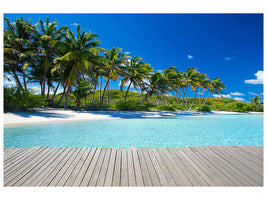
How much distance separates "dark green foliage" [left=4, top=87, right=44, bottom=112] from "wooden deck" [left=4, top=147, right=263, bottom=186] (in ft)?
25.8

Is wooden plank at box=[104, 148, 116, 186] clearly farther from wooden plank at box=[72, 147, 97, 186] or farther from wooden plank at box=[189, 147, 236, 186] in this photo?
wooden plank at box=[189, 147, 236, 186]

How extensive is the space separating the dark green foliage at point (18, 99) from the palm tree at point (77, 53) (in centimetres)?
325

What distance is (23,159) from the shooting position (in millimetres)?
2543

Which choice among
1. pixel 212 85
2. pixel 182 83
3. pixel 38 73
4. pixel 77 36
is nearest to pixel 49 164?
pixel 77 36

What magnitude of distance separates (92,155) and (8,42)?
1580 centimetres

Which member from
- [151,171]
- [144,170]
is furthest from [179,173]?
[144,170]

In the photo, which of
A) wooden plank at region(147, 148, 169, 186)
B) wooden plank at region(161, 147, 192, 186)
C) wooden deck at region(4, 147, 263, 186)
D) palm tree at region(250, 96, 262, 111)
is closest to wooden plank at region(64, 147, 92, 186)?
wooden deck at region(4, 147, 263, 186)

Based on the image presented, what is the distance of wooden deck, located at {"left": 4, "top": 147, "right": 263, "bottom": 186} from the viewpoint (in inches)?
74.1

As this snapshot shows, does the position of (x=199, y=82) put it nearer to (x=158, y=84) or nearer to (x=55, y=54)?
(x=158, y=84)

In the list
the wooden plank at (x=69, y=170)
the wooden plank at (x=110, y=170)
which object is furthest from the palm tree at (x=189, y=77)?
the wooden plank at (x=69, y=170)
